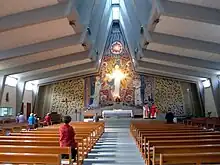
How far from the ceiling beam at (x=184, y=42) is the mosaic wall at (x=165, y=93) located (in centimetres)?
1176

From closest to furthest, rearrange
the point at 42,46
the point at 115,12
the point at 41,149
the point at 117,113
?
the point at 41,149, the point at 42,46, the point at 117,113, the point at 115,12

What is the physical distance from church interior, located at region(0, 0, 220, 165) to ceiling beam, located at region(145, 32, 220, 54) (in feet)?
0.15

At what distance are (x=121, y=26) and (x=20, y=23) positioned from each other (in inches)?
685

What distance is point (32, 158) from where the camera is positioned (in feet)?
14.0

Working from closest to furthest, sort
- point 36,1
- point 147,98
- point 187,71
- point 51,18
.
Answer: point 36,1 → point 51,18 → point 187,71 → point 147,98

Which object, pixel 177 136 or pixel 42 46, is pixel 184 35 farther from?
pixel 177 136

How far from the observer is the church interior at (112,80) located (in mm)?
6883

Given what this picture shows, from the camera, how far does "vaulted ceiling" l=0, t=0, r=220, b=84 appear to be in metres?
10.7

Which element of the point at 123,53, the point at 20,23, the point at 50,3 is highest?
the point at 123,53

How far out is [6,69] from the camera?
17531 mm

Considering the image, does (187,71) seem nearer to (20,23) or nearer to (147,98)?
(147,98)

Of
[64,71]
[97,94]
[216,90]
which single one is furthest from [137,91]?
[216,90]

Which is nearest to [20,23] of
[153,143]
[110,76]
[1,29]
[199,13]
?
[1,29]

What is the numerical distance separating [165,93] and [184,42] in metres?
12.3
